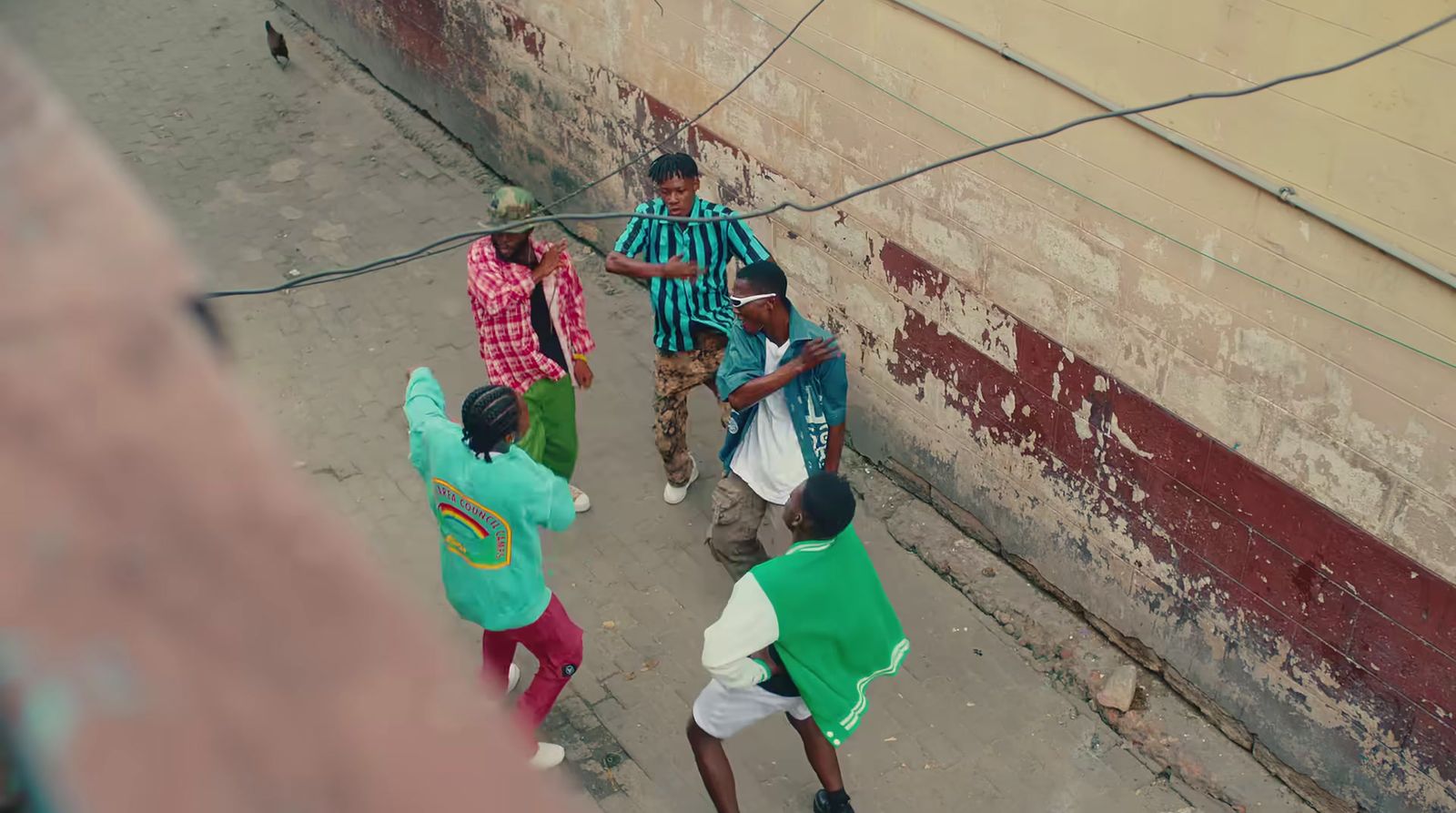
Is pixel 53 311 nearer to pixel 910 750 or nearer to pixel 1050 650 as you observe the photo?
pixel 910 750

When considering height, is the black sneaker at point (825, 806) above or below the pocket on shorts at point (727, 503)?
below

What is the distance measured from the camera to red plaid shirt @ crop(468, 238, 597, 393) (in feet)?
18.2

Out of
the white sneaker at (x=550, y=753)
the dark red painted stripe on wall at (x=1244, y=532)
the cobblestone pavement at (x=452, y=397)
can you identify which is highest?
the dark red painted stripe on wall at (x=1244, y=532)

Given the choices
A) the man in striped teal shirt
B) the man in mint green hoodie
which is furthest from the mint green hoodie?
the man in striped teal shirt

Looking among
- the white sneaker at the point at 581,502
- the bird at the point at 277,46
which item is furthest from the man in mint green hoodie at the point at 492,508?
the bird at the point at 277,46

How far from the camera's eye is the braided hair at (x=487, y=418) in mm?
4383

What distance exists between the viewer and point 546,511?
454 cm

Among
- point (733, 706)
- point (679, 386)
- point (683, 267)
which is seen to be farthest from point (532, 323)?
point (733, 706)

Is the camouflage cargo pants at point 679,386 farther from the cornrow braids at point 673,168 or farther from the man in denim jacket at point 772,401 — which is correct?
the cornrow braids at point 673,168

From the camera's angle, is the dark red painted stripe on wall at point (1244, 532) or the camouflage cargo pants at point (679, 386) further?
the camouflage cargo pants at point (679, 386)

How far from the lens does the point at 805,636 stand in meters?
4.20

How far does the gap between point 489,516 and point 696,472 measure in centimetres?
231

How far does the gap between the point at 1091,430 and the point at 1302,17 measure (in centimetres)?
179

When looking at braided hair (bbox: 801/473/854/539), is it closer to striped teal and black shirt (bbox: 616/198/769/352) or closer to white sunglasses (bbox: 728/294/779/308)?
white sunglasses (bbox: 728/294/779/308)
